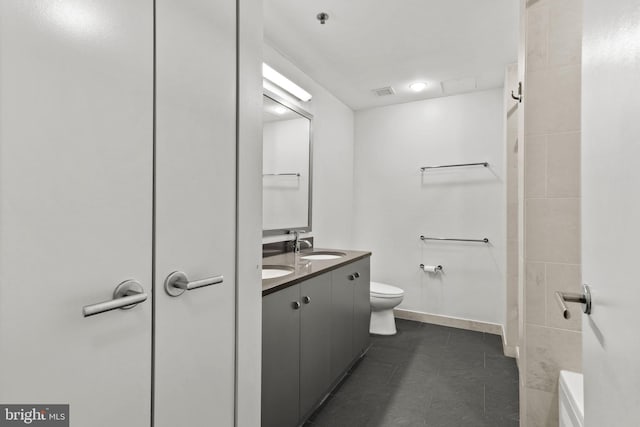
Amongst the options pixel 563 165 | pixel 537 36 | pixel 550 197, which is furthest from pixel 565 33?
Answer: pixel 550 197

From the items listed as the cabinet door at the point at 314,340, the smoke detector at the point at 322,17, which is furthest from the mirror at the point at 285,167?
the cabinet door at the point at 314,340

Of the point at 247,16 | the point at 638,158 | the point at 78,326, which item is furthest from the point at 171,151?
the point at 638,158

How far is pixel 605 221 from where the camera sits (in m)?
0.63

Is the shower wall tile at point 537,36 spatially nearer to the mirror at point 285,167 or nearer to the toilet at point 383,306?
the mirror at point 285,167

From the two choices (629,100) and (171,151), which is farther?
(171,151)

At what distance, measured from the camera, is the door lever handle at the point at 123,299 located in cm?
60

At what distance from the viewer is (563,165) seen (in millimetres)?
1410

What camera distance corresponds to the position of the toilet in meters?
2.94

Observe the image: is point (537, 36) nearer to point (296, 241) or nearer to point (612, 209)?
point (612, 209)

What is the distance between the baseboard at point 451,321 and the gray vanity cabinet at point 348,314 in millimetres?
1046

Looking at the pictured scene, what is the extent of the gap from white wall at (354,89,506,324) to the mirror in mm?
1148

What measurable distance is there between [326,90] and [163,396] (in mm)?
2966

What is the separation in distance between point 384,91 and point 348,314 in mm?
2221

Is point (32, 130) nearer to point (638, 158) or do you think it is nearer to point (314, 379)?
point (638, 158)
